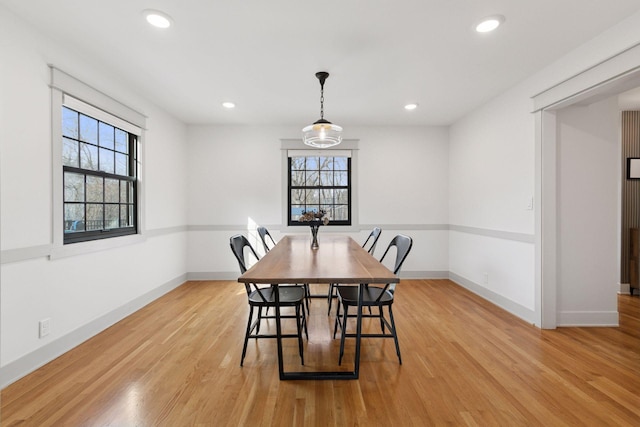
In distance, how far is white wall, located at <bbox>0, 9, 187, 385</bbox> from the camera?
209cm

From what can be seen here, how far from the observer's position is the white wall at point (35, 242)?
2090mm

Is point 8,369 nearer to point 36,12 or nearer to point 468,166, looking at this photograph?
point 36,12

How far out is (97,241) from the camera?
295 cm

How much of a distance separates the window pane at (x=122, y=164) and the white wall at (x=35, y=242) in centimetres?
64

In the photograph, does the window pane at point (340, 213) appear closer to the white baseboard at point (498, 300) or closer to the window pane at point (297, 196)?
the window pane at point (297, 196)

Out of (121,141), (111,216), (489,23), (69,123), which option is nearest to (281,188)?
(121,141)

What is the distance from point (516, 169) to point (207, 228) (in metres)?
4.41

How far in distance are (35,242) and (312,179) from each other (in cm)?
366

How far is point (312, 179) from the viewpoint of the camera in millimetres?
5270

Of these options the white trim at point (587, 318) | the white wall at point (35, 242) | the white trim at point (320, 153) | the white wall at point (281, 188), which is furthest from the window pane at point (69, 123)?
the white trim at point (587, 318)

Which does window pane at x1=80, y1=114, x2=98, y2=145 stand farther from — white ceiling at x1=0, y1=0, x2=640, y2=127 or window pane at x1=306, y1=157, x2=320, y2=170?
window pane at x1=306, y1=157, x2=320, y2=170

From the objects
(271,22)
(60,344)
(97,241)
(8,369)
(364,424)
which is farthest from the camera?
(97,241)

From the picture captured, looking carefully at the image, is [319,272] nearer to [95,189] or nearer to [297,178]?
[95,189]

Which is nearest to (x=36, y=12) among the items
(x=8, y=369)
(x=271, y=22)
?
(x=271, y=22)
